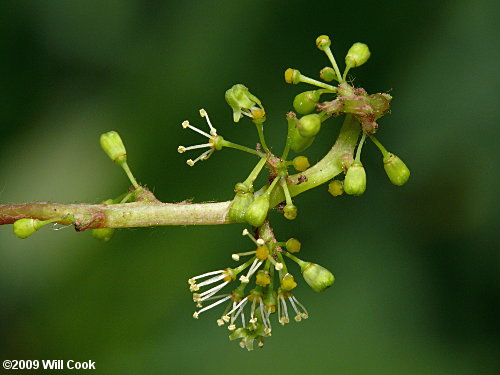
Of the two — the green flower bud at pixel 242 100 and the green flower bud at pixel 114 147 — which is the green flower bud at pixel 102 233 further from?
the green flower bud at pixel 242 100

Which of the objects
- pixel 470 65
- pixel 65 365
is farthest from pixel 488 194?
pixel 65 365

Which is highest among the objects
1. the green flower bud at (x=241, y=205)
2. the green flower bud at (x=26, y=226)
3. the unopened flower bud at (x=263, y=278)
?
the green flower bud at (x=26, y=226)

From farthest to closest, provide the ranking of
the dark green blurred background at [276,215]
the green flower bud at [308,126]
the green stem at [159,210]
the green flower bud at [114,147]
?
the dark green blurred background at [276,215], the green flower bud at [114,147], the green stem at [159,210], the green flower bud at [308,126]

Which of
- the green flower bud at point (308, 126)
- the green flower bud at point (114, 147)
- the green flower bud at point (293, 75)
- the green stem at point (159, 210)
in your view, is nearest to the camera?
the green flower bud at point (308, 126)

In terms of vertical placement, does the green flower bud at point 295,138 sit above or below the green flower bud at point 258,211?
above

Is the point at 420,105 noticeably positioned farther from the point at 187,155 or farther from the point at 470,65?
the point at 187,155
